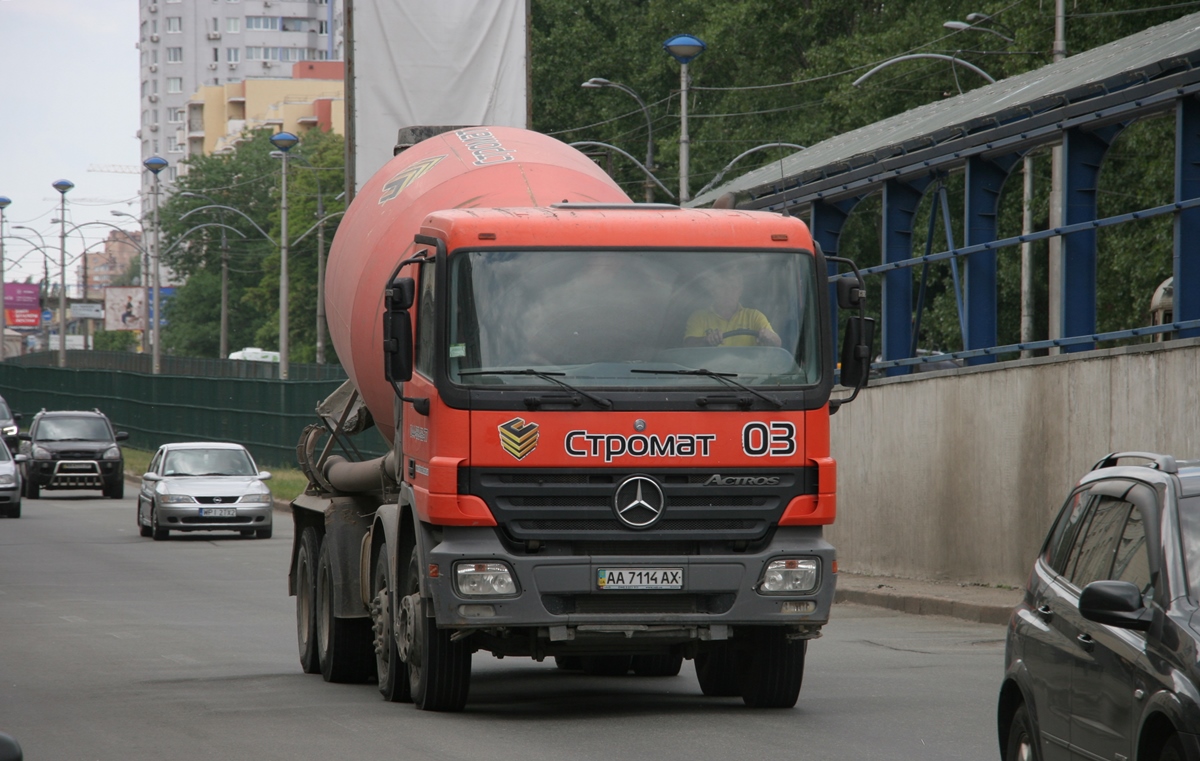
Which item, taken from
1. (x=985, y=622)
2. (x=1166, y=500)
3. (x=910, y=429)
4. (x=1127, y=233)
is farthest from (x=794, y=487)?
(x=1127, y=233)

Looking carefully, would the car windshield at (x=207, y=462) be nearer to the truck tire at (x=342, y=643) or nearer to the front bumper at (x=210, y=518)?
the front bumper at (x=210, y=518)

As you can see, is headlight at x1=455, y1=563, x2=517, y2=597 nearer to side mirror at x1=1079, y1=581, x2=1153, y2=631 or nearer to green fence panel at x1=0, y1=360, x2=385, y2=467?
side mirror at x1=1079, y1=581, x2=1153, y2=631

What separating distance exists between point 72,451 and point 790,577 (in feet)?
117

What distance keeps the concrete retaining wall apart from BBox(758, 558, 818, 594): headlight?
6195 millimetres

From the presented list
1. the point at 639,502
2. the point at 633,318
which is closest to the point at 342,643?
the point at 639,502

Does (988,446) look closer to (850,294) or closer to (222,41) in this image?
(850,294)

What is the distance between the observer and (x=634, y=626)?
32.8ft

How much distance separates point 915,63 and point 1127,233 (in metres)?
19.0

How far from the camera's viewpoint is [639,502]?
9.99 m

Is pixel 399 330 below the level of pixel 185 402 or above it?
above

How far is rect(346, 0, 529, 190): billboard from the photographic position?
732 inches

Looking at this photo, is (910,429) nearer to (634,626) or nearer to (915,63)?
(634,626)

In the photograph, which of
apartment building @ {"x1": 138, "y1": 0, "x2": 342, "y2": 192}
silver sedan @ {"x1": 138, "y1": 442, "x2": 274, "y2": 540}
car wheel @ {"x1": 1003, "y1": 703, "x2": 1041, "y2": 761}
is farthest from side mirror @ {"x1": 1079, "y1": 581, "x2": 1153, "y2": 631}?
apartment building @ {"x1": 138, "y1": 0, "x2": 342, "y2": 192}

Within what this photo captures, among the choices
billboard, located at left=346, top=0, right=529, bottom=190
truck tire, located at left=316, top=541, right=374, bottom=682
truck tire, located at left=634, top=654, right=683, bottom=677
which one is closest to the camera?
truck tire, located at left=316, top=541, right=374, bottom=682
